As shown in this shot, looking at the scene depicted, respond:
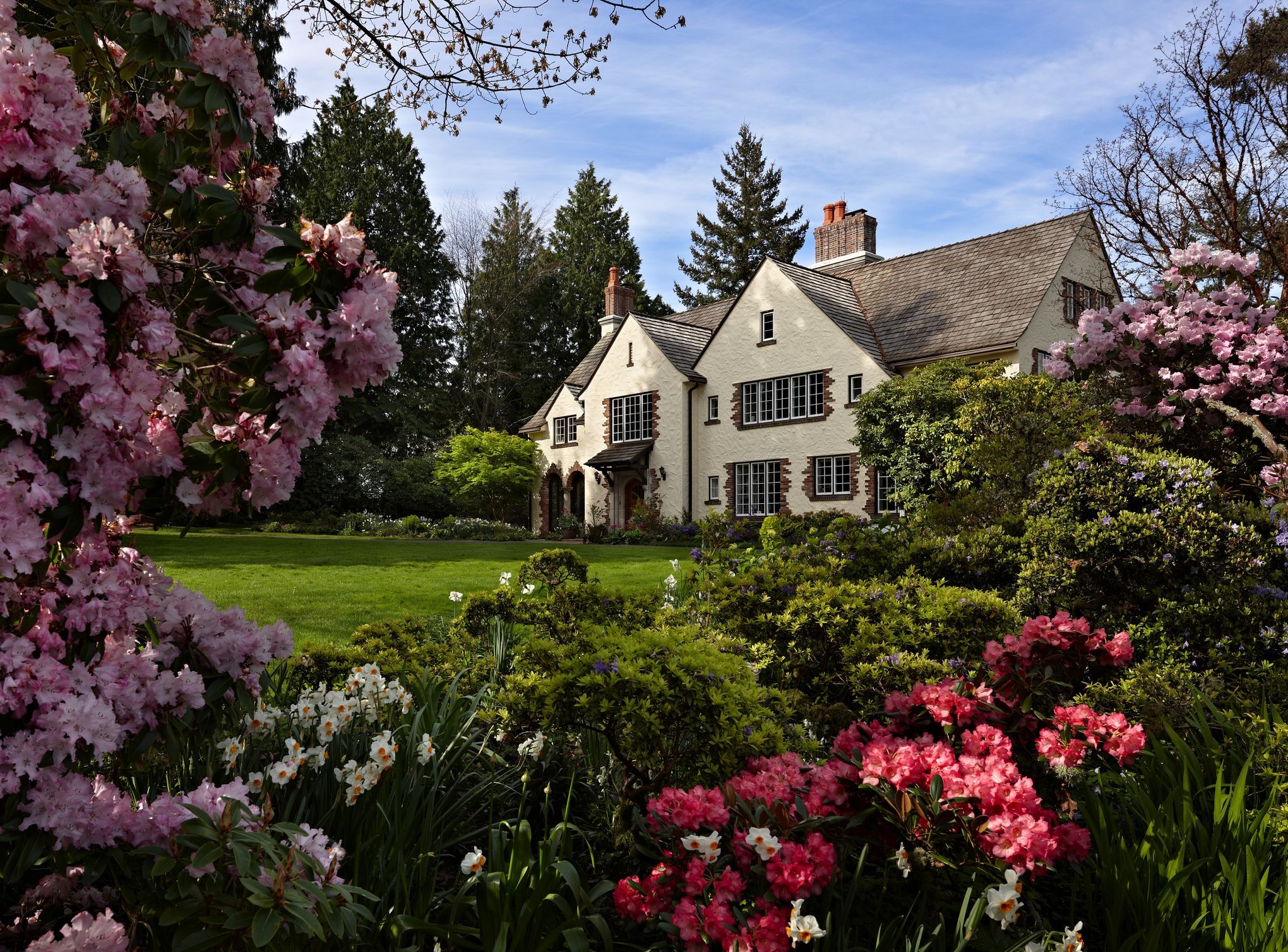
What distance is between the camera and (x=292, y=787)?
295 centimetres

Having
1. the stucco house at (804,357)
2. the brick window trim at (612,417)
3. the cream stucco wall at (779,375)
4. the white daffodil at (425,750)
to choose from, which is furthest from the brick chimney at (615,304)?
the white daffodil at (425,750)

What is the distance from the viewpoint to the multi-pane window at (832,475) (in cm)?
2305

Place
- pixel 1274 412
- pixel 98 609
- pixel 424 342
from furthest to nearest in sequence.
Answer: pixel 424 342, pixel 1274 412, pixel 98 609

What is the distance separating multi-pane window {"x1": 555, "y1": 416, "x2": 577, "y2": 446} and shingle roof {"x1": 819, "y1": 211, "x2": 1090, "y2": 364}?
39.6 ft

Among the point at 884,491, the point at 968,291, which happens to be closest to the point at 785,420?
the point at 884,491

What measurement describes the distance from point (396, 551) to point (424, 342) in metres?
27.1

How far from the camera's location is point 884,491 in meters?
21.7

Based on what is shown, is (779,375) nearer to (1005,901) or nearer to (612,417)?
(612,417)

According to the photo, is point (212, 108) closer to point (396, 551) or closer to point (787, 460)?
point (396, 551)

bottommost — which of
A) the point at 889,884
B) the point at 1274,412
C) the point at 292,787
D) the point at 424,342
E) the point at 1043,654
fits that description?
the point at 889,884

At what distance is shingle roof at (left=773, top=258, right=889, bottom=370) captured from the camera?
23.2m

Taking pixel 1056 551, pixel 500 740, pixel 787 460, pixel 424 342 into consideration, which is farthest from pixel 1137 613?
pixel 424 342

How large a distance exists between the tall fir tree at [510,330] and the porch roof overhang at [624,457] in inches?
622

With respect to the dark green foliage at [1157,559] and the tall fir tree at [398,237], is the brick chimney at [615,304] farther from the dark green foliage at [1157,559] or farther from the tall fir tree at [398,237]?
the dark green foliage at [1157,559]
